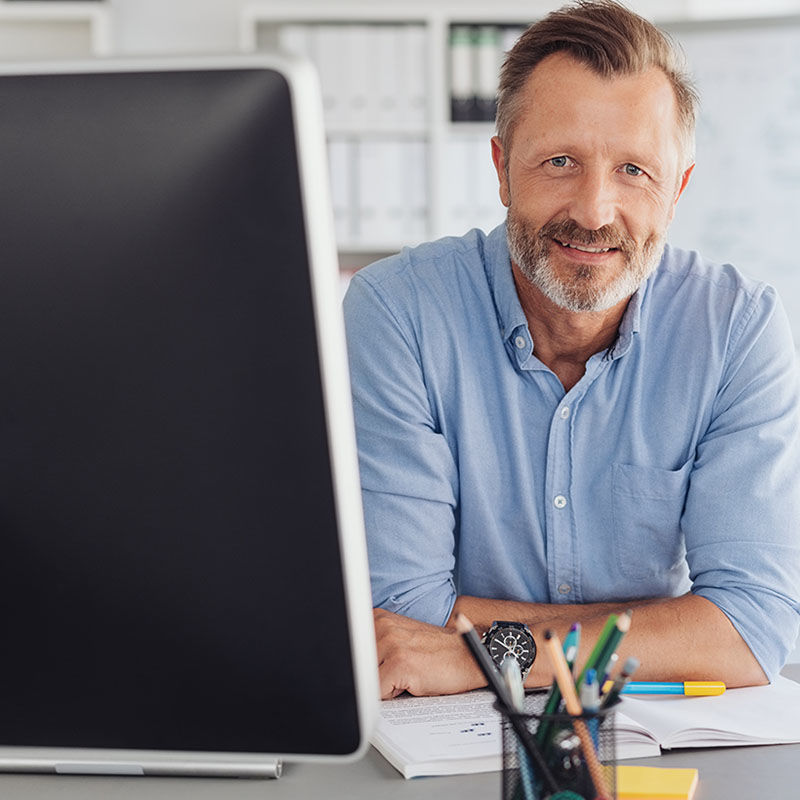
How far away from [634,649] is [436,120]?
2.54 metres

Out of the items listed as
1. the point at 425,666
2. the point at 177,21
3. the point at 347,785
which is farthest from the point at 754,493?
the point at 177,21

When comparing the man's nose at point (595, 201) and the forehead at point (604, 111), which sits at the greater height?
the forehead at point (604, 111)

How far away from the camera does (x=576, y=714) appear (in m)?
0.68

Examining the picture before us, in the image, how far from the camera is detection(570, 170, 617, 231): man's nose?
1.44 meters

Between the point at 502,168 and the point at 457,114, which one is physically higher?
the point at 502,168

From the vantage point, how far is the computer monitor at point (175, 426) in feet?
1.80

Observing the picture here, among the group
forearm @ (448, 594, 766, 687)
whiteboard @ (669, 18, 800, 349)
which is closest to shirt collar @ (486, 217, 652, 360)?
forearm @ (448, 594, 766, 687)

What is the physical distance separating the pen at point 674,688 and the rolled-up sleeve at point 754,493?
15cm

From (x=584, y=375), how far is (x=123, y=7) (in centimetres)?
270

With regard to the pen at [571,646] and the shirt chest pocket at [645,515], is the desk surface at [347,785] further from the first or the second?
the shirt chest pocket at [645,515]

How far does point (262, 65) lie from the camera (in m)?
0.53

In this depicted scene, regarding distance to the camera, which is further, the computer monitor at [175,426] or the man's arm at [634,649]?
the man's arm at [634,649]

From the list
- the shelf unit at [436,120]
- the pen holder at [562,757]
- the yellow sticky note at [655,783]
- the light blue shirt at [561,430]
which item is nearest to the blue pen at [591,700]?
the pen holder at [562,757]

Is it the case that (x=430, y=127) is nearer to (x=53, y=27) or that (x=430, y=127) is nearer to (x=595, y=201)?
(x=53, y=27)
